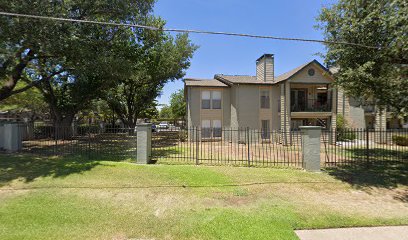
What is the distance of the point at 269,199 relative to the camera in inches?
258

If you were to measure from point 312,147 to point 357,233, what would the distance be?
488 cm

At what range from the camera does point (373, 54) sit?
9.27 m

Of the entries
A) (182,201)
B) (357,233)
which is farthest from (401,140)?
(182,201)

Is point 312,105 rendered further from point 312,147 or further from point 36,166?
point 36,166

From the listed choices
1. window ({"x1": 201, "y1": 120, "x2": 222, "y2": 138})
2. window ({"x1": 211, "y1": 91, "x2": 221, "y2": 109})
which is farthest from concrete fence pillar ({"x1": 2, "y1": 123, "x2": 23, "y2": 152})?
window ({"x1": 211, "y1": 91, "x2": 221, "y2": 109})

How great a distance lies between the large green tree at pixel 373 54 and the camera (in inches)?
337

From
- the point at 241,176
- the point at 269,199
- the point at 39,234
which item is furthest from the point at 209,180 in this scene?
the point at 39,234

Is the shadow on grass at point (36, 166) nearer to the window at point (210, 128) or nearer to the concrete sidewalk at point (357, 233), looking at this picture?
the concrete sidewalk at point (357, 233)

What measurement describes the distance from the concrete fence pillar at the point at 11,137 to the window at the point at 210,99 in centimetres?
1400

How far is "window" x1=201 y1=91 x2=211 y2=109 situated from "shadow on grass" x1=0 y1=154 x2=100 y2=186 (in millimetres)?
13067

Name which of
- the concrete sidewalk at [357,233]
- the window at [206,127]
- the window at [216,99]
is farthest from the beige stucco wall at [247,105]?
the concrete sidewalk at [357,233]

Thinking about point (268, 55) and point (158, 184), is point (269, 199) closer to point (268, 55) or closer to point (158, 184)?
point (158, 184)

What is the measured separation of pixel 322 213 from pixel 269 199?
1338 millimetres

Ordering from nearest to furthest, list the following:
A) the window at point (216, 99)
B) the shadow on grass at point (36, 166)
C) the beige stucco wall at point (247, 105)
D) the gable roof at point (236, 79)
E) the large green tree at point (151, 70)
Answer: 1. the shadow on grass at point (36, 166)
2. the large green tree at point (151, 70)
3. the beige stucco wall at point (247, 105)
4. the gable roof at point (236, 79)
5. the window at point (216, 99)
